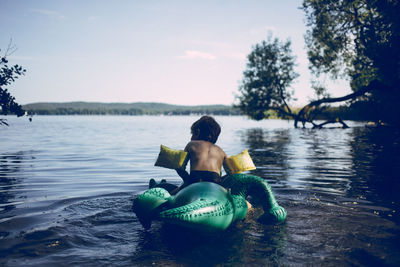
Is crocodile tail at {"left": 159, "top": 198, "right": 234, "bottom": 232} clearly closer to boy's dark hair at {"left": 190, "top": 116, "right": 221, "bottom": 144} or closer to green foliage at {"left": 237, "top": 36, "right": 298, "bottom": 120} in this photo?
boy's dark hair at {"left": 190, "top": 116, "right": 221, "bottom": 144}

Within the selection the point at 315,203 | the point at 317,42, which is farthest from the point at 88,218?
the point at 317,42

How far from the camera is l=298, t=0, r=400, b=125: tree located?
21984mm

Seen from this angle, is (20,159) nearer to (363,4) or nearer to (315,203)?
(315,203)

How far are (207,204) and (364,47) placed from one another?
2900 centimetres

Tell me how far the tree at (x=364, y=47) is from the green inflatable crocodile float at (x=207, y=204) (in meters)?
19.4

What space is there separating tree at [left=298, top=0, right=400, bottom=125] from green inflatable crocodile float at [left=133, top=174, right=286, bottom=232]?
63.5 ft

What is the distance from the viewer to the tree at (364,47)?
72.1 ft

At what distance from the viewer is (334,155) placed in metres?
16.7

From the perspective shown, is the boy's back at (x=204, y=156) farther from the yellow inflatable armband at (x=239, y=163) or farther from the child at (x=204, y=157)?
the yellow inflatable armband at (x=239, y=163)

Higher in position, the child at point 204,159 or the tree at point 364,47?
the tree at point 364,47

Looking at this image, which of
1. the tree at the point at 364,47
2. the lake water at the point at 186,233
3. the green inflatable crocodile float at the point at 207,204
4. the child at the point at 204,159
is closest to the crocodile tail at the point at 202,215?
the green inflatable crocodile float at the point at 207,204

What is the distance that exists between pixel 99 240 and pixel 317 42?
35216mm

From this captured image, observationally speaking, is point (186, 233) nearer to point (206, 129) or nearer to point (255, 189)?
point (255, 189)

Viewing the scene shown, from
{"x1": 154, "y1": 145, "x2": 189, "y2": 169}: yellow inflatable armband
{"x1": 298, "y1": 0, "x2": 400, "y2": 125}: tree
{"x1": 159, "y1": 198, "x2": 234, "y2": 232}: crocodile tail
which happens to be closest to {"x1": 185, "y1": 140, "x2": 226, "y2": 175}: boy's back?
{"x1": 154, "y1": 145, "x2": 189, "y2": 169}: yellow inflatable armband
